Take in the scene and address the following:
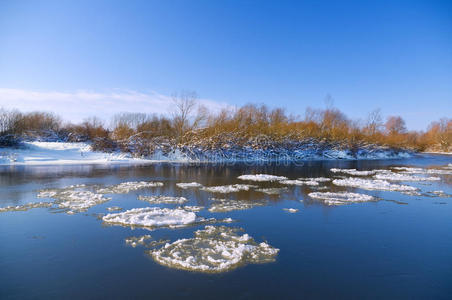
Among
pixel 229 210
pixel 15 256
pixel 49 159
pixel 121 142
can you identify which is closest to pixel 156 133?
pixel 121 142

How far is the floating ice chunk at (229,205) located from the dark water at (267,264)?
388mm

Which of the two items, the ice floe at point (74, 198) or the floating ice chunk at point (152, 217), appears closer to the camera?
the floating ice chunk at point (152, 217)

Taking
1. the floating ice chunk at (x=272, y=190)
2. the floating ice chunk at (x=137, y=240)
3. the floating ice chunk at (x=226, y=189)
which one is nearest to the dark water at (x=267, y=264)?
the floating ice chunk at (x=137, y=240)

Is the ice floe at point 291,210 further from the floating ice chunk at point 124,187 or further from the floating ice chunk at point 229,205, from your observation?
the floating ice chunk at point 124,187

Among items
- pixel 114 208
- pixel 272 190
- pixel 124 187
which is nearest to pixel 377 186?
pixel 272 190

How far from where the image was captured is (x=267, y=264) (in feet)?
14.8

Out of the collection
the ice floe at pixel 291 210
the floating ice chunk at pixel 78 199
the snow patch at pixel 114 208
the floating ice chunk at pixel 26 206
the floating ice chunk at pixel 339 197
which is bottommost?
the floating ice chunk at pixel 26 206

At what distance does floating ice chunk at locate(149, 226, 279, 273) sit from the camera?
447 centimetres

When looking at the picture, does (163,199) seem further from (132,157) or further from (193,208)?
(132,157)

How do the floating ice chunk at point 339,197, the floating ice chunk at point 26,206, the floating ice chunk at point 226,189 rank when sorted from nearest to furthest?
the floating ice chunk at point 26,206 < the floating ice chunk at point 339,197 < the floating ice chunk at point 226,189

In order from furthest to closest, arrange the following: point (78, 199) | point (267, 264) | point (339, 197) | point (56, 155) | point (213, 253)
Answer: point (56, 155)
point (339, 197)
point (78, 199)
point (213, 253)
point (267, 264)

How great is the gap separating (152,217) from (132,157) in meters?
21.4

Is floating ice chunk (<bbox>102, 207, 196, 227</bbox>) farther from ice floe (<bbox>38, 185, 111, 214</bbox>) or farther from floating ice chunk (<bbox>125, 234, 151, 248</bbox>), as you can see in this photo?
ice floe (<bbox>38, 185, 111, 214</bbox>)

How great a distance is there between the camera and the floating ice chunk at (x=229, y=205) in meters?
8.04
